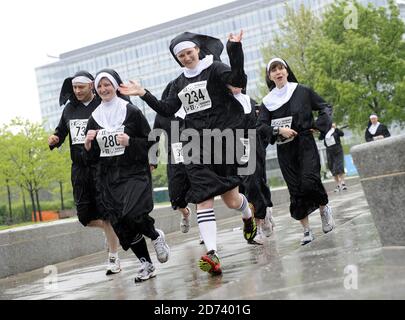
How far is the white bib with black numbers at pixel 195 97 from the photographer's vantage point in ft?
21.5

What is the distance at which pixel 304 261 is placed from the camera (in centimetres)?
549

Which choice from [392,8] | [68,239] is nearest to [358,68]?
[392,8]

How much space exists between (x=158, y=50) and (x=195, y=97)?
386 ft

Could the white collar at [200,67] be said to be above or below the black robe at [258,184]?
above

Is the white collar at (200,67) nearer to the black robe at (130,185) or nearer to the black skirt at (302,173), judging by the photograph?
the black robe at (130,185)

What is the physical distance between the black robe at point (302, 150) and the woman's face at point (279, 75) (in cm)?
21

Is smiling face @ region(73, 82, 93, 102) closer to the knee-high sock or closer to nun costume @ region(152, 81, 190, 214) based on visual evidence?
nun costume @ region(152, 81, 190, 214)

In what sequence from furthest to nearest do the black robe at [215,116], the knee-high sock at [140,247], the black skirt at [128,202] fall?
the knee-high sock at [140,247] < the black skirt at [128,202] < the black robe at [215,116]

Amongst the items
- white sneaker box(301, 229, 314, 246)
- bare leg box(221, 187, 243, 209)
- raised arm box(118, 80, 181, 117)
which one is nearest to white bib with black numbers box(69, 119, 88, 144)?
raised arm box(118, 80, 181, 117)

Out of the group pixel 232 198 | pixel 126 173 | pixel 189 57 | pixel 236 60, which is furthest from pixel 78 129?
pixel 236 60

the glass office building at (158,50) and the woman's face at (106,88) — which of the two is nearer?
the woman's face at (106,88)

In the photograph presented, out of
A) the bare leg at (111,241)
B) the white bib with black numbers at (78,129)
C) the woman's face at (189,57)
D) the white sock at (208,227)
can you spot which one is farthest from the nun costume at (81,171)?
the white sock at (208,227)

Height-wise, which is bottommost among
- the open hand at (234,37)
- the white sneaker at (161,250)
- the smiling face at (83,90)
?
the white sneaker at (161,250)

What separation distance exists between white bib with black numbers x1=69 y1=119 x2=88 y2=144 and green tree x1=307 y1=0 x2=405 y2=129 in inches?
1171
